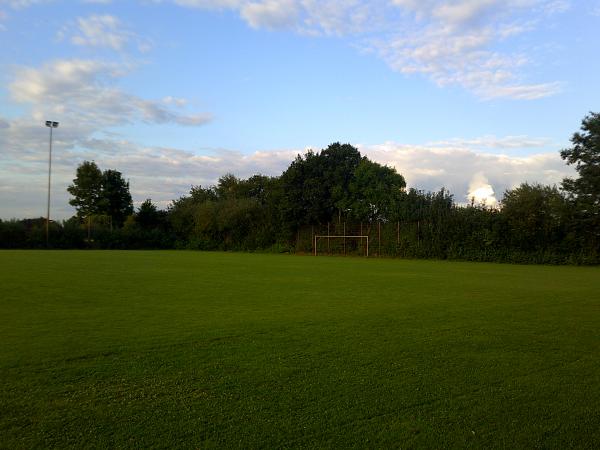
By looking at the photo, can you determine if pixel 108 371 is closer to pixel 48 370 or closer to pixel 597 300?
pixel 48 370

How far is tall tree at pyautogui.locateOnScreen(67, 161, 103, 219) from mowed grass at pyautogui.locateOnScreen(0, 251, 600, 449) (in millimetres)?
59236

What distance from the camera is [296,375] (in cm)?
515

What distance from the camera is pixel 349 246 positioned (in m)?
39.7

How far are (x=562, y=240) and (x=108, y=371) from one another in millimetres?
30906


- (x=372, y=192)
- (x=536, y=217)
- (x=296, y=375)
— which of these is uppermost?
(x=372, y=192)

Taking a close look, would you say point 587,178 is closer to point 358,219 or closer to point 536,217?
point 536,217

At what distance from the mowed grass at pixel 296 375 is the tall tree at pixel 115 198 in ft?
195

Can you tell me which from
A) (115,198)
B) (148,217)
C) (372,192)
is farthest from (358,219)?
(115,198)

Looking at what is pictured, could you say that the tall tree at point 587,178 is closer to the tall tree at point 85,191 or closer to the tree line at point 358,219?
the tree line at point 358,219

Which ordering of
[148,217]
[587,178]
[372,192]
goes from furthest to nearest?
[148,217] → [372,192] → [587,178]

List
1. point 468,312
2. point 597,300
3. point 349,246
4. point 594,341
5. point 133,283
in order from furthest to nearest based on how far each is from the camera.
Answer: point 349,246 < point 133,283 < point 597,300 < point 468,312 < point 594,341

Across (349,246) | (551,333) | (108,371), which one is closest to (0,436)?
(108,371)

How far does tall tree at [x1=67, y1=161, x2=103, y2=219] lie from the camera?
65.3 meters

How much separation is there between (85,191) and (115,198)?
160 inches
